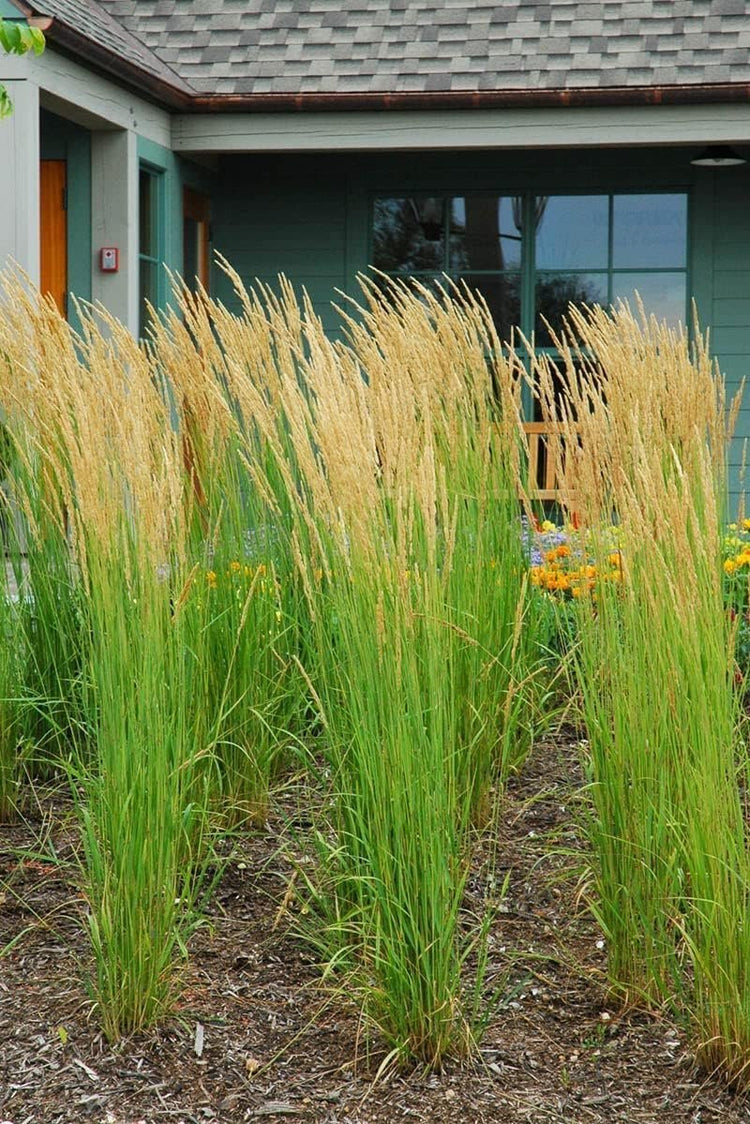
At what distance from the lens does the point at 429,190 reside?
10031 millimetres

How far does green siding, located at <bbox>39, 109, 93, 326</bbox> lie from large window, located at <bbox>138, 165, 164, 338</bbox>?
1.72 ft

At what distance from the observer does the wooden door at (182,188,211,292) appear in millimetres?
9820

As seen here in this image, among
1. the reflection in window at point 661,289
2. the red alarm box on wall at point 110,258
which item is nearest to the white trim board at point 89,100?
the red alarm box on wall at point 110,258

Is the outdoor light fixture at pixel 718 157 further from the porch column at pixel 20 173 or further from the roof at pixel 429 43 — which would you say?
the porch column at pixel 20 173

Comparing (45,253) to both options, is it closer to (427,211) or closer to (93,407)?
(427,211)

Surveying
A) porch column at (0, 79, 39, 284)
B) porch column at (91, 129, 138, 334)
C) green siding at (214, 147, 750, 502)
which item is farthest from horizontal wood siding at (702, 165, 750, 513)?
porch column at (0, 79, 39, 284)

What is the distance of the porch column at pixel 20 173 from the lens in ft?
22.5

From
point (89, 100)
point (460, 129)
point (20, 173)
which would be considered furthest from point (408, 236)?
point (20, 173)

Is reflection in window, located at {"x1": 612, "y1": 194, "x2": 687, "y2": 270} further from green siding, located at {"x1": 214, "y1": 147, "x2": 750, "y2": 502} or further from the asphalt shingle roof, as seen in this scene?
the asphalt shingle roof

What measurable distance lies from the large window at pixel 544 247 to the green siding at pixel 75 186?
2.48 metres

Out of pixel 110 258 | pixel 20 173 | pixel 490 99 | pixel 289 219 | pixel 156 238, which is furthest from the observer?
pixel 289 219

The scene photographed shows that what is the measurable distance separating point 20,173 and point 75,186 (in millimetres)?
1525

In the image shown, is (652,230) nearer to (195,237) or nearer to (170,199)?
(195,237)

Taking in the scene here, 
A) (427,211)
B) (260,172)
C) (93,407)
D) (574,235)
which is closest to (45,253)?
(260,172)
